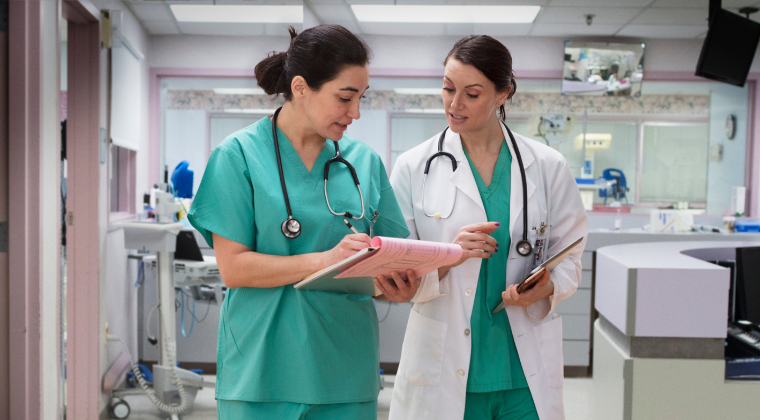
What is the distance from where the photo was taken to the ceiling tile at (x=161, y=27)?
156 inches

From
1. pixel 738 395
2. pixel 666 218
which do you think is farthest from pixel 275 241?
→ pixel 666 218

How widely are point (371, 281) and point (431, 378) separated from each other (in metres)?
0.31

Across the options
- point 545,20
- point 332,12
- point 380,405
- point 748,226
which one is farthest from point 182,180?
point 748,226

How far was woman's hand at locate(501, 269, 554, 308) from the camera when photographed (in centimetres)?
124

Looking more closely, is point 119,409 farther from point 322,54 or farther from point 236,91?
point 322,54

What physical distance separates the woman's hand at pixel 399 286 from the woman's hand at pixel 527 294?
199mm

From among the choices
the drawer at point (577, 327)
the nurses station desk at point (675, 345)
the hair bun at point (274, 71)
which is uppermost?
the hair bun at point (274, 71)

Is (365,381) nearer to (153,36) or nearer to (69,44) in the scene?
(69,44)

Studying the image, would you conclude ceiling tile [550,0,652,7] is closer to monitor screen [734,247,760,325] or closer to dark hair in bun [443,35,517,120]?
monitor screen [734,247,760,325]

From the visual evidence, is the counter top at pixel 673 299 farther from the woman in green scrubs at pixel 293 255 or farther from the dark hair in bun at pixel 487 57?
the woman in green scrubs at pixel 293 255

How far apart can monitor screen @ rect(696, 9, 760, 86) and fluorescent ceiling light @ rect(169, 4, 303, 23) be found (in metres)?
2.55

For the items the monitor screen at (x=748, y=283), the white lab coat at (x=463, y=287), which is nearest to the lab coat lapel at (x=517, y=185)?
the white lab coat at (x=463, y=287)

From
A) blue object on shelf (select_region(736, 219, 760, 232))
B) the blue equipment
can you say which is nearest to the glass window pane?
the blue equipment

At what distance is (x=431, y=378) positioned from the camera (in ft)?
4.24
